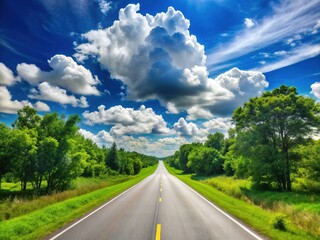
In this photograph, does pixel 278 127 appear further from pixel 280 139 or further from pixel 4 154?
pixel 4 154

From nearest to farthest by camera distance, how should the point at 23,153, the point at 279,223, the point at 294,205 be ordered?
the point at 279,223 → the point at 294,205 → the point at 23,153

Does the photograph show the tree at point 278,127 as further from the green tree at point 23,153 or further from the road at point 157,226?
the green tree at point 23,153

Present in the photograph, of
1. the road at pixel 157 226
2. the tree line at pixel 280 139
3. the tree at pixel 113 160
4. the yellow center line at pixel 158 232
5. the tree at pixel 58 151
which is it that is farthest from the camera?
the tree at pixel 113 160

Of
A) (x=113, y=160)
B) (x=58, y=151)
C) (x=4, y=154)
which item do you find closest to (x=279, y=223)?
(x=4, y=154)

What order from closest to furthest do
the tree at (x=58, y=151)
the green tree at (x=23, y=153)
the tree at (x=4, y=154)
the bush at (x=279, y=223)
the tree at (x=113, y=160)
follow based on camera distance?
1. the bush at (x=279, y=223)
2. the tree at (x=4, y=154)
3. the green tree at (x=23, y=153)
4. the tree at (x=58, y=151)
5. the tree at (x=113, y=160)

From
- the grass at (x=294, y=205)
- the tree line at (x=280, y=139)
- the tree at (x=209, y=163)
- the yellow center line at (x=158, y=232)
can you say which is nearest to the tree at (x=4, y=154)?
the grass at (x=294, y=205)

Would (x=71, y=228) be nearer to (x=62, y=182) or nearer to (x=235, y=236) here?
(x=235, y=236)

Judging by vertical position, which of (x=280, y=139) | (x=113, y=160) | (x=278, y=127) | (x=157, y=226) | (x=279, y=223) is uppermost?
(x=278, y=127)

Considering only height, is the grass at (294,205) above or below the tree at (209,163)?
below

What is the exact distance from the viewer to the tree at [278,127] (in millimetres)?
24828

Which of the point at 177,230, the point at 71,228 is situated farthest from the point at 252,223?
the point at 71,228

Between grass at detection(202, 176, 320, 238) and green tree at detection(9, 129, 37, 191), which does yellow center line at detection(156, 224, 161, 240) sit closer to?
grass at detection(202, 176, 320, 238)

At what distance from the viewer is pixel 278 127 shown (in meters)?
26.6

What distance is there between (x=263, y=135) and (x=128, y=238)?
23.6 metres
